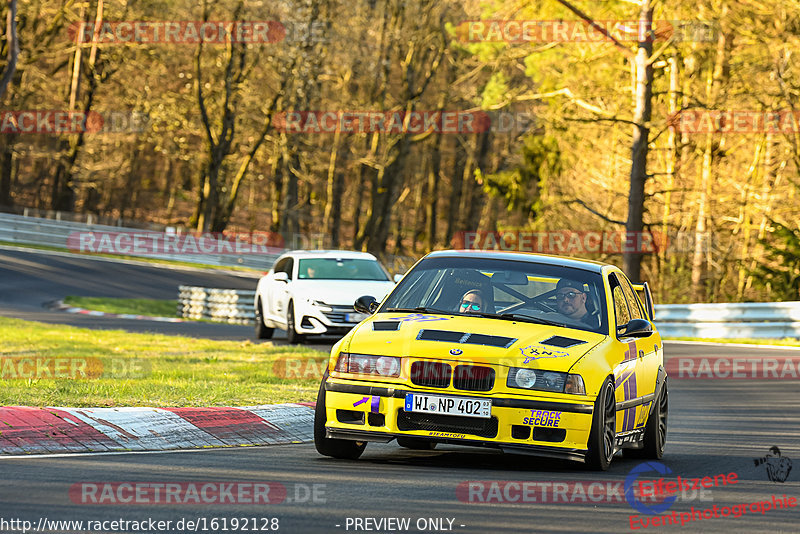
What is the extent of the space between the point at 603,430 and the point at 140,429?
11.5 feet

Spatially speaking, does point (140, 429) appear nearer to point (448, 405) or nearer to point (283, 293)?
point (448, 405)

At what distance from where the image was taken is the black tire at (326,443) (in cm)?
845

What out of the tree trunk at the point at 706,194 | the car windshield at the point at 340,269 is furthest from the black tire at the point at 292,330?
the tree trunk at the point at 706,194

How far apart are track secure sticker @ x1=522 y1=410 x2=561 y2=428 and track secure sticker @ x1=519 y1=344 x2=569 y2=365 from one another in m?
0.34

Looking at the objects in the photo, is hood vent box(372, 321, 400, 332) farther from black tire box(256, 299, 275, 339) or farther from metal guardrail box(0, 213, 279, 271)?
metal guardrail box(0, 213, 279, 271)

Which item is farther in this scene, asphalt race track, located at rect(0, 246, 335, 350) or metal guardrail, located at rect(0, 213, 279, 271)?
metal guardrail, located at rect(0, 213, 279, 271)

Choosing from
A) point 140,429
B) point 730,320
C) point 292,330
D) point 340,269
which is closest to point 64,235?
point 340,269

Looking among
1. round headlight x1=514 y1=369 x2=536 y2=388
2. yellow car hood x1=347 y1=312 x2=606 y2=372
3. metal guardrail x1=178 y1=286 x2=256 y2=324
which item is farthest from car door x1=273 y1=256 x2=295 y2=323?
round headlight x1=514 y1=369 x2=536 y2=388

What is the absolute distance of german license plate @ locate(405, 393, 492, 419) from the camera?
26.2ft

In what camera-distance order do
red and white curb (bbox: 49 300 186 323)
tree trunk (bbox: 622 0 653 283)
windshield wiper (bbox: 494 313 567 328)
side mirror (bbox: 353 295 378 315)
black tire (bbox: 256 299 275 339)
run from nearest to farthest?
windshield wiper (bbox: 494 313 567 328) → side mirror (bbox: 353 295 378 315) → black tire (bbox: 256 299 275 339) → tree trunk (bbox: 622 0 653 283) → red and white curb (bbox: 49 300 186 323)

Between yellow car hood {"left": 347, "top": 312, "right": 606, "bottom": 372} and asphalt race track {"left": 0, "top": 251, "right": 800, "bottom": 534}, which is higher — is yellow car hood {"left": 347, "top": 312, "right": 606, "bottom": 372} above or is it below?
above

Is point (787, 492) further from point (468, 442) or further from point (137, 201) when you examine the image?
point (137, 201)

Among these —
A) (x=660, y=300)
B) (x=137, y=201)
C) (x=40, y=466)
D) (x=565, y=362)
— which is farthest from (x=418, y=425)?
(x=137, y=201)

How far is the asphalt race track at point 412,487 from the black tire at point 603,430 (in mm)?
108
